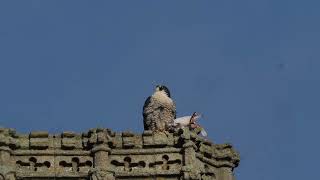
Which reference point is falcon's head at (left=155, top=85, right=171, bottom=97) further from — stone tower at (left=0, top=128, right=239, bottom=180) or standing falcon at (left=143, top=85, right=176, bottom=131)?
stone tower at (left=0, top=128, right=239, bottom=180)

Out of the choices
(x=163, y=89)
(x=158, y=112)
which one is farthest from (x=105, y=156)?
(x=163, y=89)

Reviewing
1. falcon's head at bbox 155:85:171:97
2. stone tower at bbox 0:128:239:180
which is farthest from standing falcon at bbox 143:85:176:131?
stone tower at bbox 0:128:239:180

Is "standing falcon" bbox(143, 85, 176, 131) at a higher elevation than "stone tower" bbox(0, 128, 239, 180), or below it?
higher

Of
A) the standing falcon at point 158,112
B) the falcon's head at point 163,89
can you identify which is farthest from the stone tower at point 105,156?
the falcon's head at point 163,89

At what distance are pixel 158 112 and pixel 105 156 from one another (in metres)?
3.62

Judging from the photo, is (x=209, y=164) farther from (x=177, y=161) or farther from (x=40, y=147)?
(x=40, y=147)

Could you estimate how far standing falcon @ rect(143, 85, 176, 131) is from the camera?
7100cm

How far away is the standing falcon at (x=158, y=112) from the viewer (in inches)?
2795

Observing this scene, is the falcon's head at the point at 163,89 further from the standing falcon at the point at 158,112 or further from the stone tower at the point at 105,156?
the stone tower at the point at 105,156

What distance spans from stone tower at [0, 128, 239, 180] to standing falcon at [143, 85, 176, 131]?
0.99 metres

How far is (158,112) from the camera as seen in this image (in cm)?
7131

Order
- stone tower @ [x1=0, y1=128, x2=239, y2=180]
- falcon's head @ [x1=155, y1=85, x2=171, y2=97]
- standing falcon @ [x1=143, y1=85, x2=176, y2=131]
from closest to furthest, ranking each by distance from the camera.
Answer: stone tower @ [x1=0, y1=128, x2=239, y2=180], standing falcon @ [x1=143, y1=85, x2=176, y2=131], falcon's head @ [x1=155, y1=85, x2=171, y2=97]

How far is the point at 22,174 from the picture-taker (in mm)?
68000

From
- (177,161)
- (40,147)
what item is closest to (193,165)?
(177,161)
